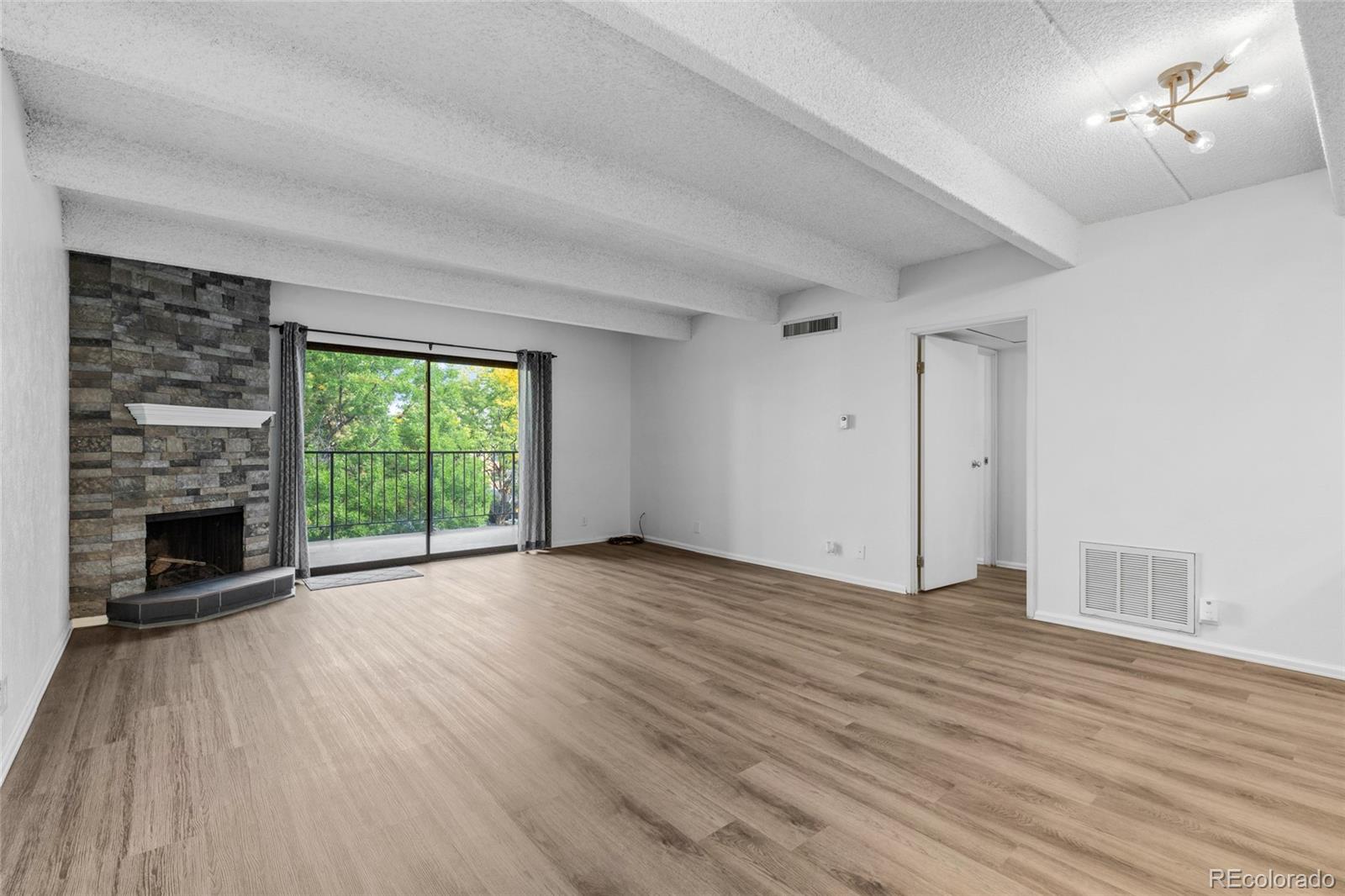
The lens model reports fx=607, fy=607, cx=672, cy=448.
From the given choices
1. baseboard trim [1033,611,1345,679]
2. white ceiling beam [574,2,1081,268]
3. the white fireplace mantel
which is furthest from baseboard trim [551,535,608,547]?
white ceiling beam [574,2,1081,268]

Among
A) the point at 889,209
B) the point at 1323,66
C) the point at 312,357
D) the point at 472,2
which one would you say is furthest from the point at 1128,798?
the point at 312,357

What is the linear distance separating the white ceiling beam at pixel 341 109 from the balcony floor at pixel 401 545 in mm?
4463

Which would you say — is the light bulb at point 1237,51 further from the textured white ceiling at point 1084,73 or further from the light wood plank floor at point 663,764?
the light wood plank floor at point 663,764

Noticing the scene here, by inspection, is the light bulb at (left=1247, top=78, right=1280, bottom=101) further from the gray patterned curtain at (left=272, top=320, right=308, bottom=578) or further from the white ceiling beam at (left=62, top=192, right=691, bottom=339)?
the gray patterned curtain at (left=272, top=320, right=308, bottom=578)

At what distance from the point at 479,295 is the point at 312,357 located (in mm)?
2197

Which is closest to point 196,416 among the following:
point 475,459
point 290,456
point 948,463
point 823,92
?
point 290,456

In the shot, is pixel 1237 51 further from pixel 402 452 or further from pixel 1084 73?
pixel 402 452

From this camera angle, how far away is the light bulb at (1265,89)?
2311 mm

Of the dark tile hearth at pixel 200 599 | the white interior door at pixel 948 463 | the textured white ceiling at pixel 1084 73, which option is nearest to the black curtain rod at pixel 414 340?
the dark tile hearth at pixel 200 599

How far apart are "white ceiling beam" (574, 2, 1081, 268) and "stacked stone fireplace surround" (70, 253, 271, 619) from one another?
14.4 feet

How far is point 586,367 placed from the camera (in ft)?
24.6

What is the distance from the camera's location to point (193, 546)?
190 inches

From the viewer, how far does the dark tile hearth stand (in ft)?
13.2

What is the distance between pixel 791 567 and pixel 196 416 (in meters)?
5.09
